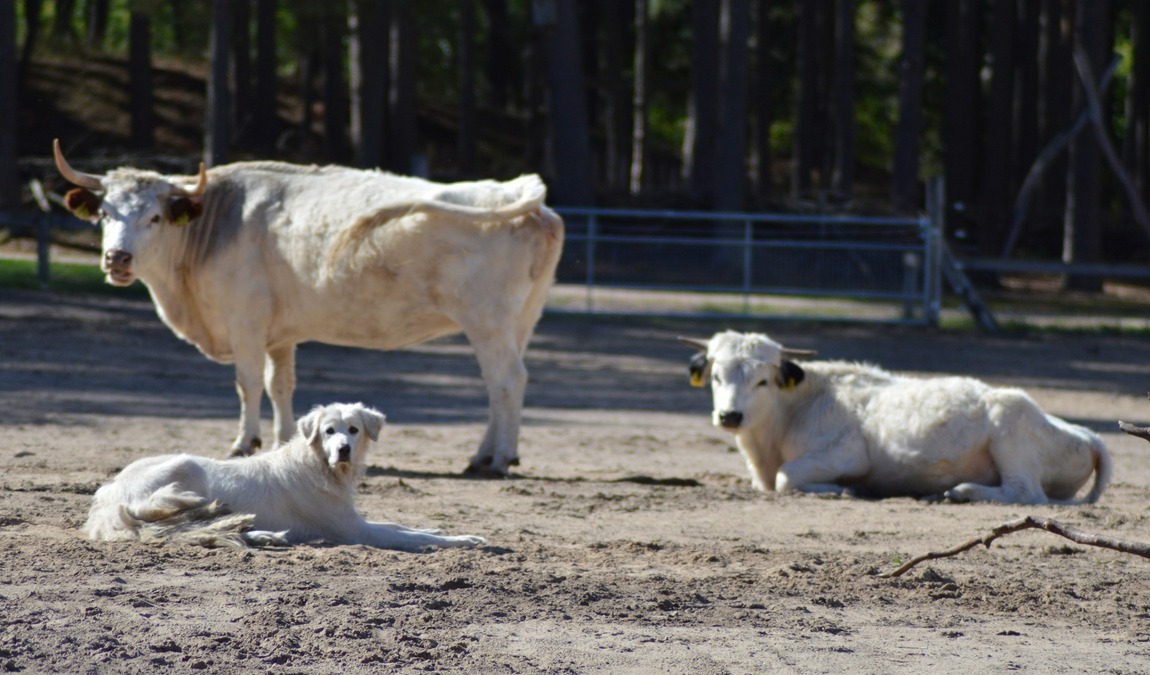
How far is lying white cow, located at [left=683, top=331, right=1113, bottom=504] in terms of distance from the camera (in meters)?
9.67

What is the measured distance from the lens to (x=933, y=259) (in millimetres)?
22016

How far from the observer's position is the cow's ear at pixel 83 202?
10617mm

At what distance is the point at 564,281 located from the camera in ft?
76.2

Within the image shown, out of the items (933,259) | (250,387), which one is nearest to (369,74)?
(933,259)

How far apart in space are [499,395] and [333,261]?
1579mm

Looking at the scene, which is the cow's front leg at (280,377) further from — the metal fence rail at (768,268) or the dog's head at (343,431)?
the metal fence rail at (768,268)

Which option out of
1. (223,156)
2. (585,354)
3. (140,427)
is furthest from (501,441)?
(223,156)

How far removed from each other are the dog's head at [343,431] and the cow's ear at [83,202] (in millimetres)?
4225

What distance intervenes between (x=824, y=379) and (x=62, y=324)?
11.6 m

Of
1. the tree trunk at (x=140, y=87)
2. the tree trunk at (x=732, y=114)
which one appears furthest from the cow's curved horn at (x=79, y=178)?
the tree trunk at (x=140, y=87)

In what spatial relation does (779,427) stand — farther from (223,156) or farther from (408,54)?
(408,54)

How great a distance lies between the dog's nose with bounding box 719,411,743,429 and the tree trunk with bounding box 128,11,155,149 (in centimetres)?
2514

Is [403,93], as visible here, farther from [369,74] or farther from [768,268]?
[768,268]

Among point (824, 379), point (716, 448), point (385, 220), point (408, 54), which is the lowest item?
point (716, 448)
